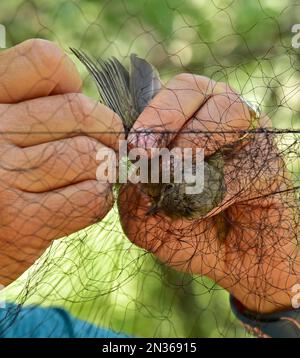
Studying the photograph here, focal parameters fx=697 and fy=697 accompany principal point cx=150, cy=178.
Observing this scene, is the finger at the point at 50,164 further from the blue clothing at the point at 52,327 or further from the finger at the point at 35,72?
the blue clothing at the point at 52,327

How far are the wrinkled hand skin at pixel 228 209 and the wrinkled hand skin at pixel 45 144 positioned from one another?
5cm

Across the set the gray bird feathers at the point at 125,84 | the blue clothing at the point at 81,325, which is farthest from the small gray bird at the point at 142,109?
the blue clothing at the point at 81,325

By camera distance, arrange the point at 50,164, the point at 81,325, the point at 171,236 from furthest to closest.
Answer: the point at 81,325
the point at 171,236
the point at 50,164

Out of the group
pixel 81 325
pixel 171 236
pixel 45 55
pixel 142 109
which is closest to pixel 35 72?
pixel 45 55

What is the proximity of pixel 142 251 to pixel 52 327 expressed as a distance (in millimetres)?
316

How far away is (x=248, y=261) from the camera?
945mm

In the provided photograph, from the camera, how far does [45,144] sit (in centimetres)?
74

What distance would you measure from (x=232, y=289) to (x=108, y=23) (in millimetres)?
884

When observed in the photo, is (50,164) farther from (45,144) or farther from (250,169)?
(250,169)

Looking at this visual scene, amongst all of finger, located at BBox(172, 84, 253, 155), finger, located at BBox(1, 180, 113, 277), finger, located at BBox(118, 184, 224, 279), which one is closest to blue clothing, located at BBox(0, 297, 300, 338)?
finger, located at BBox(118, 184, 224, 279)

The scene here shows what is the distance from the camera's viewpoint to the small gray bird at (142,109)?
2.56 ft

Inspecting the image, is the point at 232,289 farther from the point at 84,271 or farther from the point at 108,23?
the point at 108,23

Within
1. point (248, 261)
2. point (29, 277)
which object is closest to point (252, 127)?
point (248, 261)

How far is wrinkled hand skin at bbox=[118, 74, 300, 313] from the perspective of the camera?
0.79m
